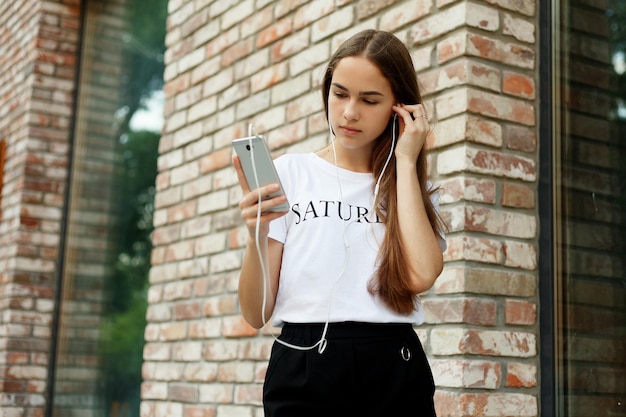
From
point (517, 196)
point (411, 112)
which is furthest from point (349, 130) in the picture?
point (517, 196)

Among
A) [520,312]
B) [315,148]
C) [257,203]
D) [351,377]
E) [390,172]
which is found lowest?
[351,377]

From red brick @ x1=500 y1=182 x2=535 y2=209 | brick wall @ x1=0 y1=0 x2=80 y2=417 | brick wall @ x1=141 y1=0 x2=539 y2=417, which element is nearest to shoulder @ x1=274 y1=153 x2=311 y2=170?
brick wall @ x1=141 y1=0 x2=539 y2=417

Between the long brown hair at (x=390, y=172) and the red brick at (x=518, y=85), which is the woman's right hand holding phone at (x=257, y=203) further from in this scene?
the red brick at (x=518, y=85)

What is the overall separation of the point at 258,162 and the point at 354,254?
0.28m

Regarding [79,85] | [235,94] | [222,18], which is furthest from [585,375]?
[79,85]

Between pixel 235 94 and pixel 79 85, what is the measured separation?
6.66 ft

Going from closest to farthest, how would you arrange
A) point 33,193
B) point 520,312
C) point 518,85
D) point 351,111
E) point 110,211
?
point 351,111
point 520,312
point 518,85
point 110,211
point 33,193

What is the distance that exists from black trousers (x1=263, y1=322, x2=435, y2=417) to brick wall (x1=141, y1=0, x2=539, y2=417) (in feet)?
2.40

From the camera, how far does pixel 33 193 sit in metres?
5.13

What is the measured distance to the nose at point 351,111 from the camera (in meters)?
1.82

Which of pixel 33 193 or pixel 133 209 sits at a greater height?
pixel 33 193

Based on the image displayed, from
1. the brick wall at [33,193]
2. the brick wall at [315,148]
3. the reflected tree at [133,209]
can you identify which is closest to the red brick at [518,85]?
the brick wall at [315,148]

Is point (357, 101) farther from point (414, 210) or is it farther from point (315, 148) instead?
point (315, 148)

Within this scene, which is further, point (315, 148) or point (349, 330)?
point (315, 148)
